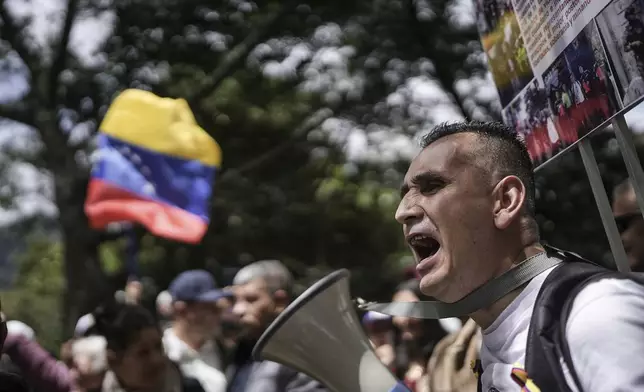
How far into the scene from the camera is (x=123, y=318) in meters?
3.31

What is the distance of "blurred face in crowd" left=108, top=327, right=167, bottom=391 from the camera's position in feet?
10.6

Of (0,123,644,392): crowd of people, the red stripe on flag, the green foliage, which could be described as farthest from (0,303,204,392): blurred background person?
the green foliage

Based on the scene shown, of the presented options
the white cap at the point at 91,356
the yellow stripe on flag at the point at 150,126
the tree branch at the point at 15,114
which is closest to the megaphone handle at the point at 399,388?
the white cap at the point at 91,356

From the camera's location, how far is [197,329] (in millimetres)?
5098

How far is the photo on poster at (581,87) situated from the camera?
196 cm

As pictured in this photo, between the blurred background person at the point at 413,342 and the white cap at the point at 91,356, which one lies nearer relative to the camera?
the white cap at the point at 91,356

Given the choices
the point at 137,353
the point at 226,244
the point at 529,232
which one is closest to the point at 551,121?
the point at 529,232

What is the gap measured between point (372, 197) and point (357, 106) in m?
9.68

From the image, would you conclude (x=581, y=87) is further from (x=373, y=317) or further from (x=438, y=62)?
(x=438, y=62)

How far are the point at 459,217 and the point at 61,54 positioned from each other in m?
12.2

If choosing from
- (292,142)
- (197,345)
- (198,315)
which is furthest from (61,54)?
(197,345)

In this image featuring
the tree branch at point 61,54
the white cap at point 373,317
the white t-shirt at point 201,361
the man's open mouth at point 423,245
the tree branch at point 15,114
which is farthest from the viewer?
the tree branch at point 15,114

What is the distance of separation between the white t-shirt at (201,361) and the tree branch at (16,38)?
917cm

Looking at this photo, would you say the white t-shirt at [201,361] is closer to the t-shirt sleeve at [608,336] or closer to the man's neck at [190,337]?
the man's neck at [190,337]
